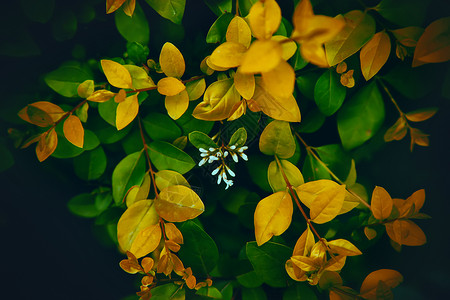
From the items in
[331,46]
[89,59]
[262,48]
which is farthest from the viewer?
[89,59]

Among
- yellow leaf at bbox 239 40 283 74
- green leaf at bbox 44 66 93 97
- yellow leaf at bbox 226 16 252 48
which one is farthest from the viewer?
green leaf at bbox 44 66 93 97

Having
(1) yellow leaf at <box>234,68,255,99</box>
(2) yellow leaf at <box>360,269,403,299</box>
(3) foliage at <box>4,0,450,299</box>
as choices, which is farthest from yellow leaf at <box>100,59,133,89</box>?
(2) yellow leaf at <box>360,269,403,299</box>

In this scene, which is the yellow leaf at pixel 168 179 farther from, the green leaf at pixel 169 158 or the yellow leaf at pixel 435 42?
the yellow leaf at pixel 435 42

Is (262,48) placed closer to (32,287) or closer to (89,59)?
(89,59)

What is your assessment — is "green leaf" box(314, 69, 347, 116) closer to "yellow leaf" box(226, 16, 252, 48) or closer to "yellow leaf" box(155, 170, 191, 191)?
"yellow leaf" box(226, 16, 252, 48)

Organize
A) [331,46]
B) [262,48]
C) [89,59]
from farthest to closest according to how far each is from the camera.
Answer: [89,59] < [331,46] < [262,48]

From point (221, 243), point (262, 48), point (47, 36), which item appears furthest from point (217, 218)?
point (47, 36)

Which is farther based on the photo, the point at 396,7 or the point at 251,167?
the point at 251,167
